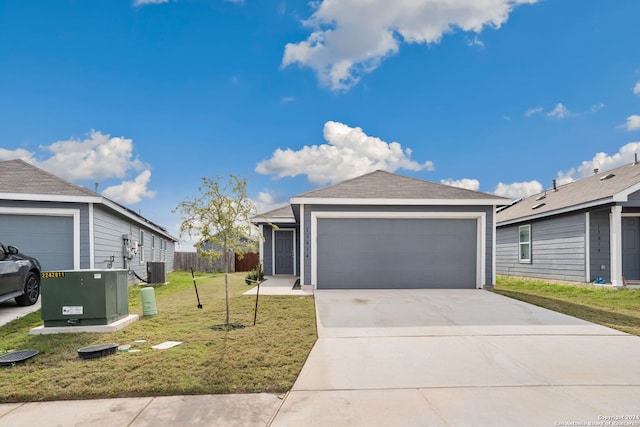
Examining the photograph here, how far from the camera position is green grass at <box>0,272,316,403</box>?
3.51m

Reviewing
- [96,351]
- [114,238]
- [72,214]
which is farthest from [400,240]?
[114,238]

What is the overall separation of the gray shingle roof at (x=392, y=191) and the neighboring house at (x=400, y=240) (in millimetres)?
30

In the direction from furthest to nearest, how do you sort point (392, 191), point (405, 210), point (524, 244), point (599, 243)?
point (524, 244)
point (599, 243)
point (392, 191)
point (405, 210)

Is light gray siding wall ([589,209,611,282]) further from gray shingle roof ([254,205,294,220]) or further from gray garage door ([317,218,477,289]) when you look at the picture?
gray shingle roof ([254,205,294,220])

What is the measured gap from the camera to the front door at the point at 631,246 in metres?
11.5

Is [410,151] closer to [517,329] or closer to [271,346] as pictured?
[517,329]

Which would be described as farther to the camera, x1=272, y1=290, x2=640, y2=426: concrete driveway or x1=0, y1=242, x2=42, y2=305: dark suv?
x1=0, y1=242, x2=42, y2=305: dark suv

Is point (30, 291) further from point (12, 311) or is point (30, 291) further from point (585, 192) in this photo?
point (585, 192)

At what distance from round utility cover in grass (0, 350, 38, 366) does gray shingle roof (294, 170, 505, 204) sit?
698cm

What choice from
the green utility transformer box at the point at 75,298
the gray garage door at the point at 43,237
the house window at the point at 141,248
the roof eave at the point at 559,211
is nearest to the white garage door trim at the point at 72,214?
the gray garage door at the point at 43,237

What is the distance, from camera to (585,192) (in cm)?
1240

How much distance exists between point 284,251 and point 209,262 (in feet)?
32.1

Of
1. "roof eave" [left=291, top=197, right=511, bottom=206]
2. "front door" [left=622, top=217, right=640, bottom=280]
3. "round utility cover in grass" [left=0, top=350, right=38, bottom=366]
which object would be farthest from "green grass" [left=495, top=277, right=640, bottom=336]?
"round utility cover in grass" [left=0, top=350, right=38, bottom=366]

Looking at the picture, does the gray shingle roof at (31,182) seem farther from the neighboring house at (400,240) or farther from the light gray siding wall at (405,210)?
the light gray siding wall at (405,210)
